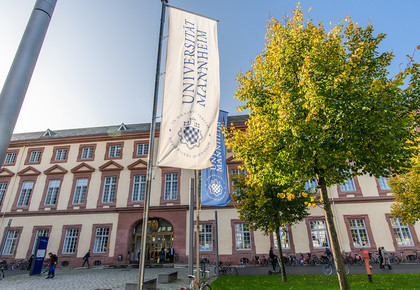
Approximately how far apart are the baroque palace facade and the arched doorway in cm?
10

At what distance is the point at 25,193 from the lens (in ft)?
90.3

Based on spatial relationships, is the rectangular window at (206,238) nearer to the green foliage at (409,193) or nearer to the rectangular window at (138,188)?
the rectangular window at (138,188)

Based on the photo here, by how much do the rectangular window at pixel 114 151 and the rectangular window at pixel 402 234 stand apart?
28773 millimetres

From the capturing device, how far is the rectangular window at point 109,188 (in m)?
26.1

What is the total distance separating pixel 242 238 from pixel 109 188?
1514 centimetres

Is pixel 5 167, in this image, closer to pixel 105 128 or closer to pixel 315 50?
pixel 105 128

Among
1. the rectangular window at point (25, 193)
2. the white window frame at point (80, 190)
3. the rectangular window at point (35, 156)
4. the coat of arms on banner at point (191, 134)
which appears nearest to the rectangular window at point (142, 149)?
the white window frame at point (80, 190)

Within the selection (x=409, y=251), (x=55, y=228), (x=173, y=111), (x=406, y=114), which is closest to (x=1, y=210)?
(x=55, y=228)

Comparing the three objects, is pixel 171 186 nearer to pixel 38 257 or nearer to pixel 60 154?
pixel 38 257

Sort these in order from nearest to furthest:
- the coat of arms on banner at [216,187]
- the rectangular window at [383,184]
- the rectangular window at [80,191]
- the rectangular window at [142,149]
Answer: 1. the coat of arms on banner at [216,187]
2. the rectangular window at [383,184]
3. the rectangular window at [80,191]
4. the rectangular window at [142,149]

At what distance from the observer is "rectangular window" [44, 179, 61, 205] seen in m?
26.7

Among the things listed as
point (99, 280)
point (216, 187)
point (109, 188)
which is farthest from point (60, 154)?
point (216, 187)

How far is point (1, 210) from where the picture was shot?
26969 mm

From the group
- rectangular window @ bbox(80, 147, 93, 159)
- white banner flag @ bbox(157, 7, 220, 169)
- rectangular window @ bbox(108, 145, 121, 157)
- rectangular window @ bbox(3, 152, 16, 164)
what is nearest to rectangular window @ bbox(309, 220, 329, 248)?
white banner flag @ bbox(157, 7, 220, 169)
